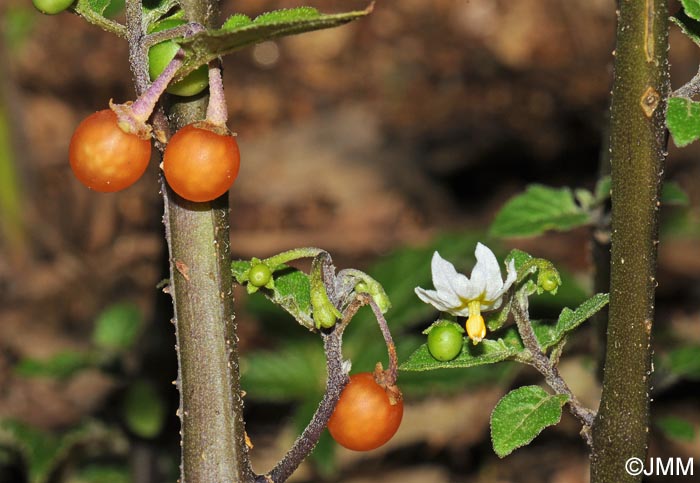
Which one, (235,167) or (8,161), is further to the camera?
(8,161)

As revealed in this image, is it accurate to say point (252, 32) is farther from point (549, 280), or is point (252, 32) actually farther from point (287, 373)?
point (287, 373)

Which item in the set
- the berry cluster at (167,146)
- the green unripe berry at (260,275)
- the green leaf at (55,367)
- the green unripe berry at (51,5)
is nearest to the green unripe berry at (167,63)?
the berry cluster at (167,146)

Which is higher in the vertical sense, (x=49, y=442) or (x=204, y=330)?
(x=49, y=442)

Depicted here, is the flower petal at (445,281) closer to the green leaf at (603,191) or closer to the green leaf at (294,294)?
the green leaf at (294,294)

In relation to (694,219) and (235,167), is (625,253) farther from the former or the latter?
(694,219)

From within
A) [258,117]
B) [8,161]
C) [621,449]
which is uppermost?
[258,117]

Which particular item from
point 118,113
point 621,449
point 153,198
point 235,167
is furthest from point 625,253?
point 153,198

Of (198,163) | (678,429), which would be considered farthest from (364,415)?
(678,429)
